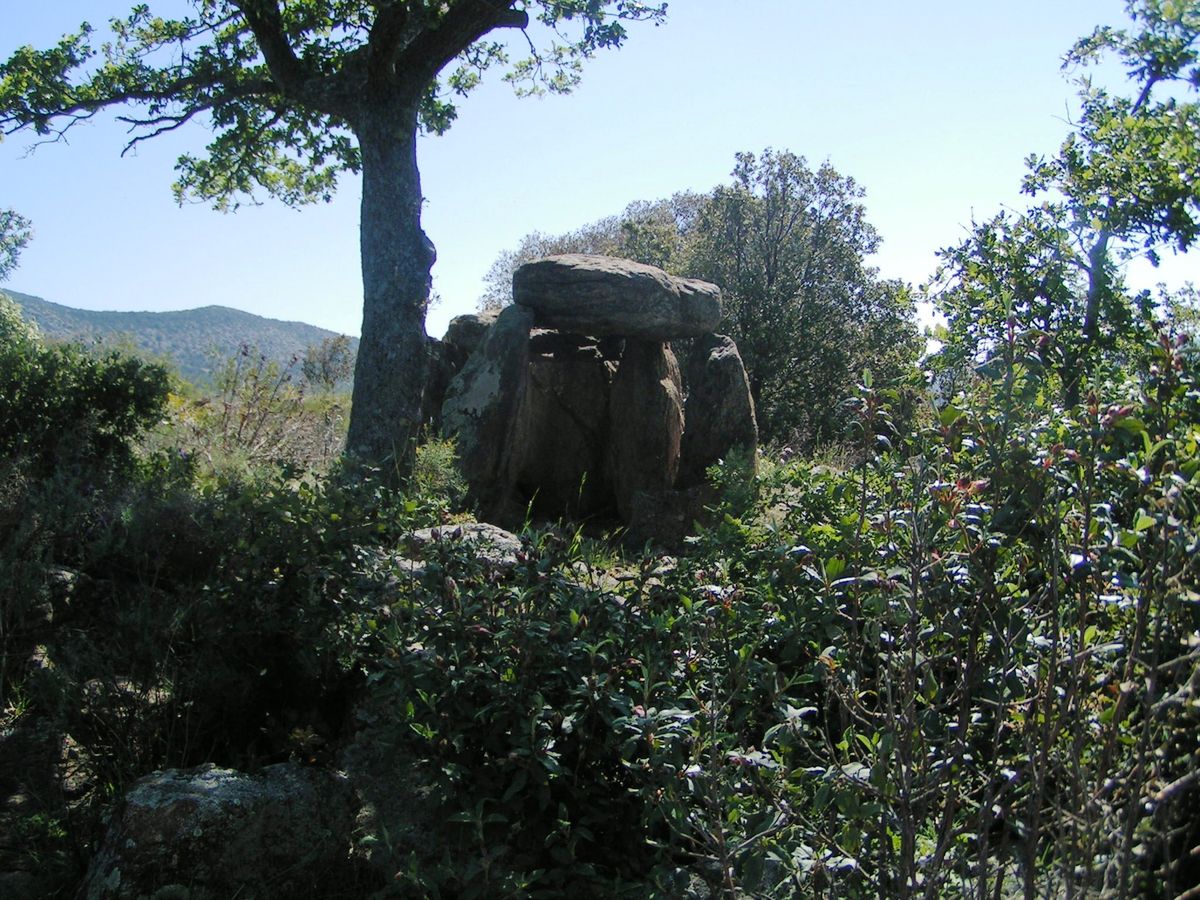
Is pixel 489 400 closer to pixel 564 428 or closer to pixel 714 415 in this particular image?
pixel 564 428

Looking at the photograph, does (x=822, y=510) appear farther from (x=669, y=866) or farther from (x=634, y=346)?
(x=634, y=346)

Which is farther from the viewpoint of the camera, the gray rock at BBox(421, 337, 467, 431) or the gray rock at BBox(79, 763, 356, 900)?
the gray rock at BBox(421, 337, 467, 431)

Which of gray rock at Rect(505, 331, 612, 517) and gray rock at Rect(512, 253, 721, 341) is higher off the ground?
gray rock at Rect(512, 253, 721, 341)

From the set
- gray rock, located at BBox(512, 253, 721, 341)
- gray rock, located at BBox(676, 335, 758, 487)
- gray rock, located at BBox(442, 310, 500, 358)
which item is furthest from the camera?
gray rock, located at BBox(442, 310, 500, 358)

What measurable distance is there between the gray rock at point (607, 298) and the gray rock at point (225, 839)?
6.81 meters

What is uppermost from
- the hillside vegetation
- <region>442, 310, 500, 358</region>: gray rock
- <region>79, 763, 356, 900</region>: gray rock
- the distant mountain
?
the distant mountain

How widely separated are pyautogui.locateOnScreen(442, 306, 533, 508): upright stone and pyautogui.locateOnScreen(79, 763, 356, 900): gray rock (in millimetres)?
5600

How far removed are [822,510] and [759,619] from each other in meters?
1.17

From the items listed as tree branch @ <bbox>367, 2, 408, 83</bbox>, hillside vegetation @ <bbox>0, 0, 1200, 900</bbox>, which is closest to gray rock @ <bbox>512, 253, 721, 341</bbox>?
tree branch @ <bbox>367, 2, 408, 83</bbox>

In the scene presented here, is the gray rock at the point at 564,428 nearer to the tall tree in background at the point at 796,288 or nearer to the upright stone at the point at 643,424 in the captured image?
the upright stone at the point at 643,424

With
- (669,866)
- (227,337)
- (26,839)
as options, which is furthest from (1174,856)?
(227,337)

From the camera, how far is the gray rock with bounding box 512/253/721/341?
9750mm

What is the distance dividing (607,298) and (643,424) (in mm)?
1271

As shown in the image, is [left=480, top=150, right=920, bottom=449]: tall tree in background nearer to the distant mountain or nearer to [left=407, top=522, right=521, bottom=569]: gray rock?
[left=407, top=522, right=521, bottom=569]: gray rock
